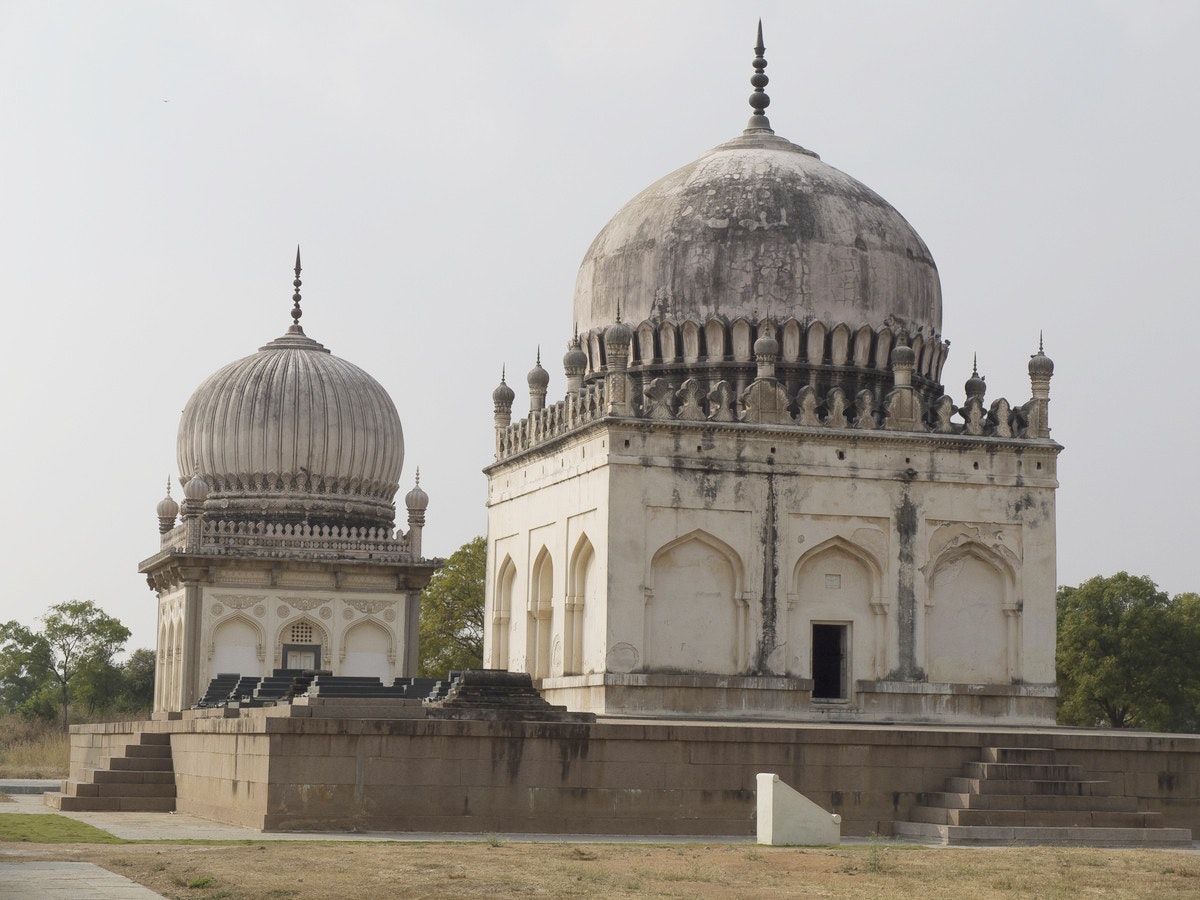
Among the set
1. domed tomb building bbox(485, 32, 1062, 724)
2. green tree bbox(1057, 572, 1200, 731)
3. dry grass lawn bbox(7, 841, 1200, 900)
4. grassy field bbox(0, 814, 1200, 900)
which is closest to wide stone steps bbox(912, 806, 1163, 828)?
grassy field bbox(0, 814, 1200, 900)

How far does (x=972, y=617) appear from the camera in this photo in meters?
27.0

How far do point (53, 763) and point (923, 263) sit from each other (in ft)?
73.4

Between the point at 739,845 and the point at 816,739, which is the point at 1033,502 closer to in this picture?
the point at 816,739

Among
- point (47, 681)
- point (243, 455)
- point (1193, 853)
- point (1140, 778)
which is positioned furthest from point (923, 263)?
point (47, 681)

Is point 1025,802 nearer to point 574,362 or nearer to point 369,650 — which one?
point 574,362

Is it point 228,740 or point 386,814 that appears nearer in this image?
point 386,814

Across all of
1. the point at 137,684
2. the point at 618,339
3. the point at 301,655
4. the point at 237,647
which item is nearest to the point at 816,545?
the point at 618,339

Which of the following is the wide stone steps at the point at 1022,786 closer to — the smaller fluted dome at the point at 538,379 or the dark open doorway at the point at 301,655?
the smaller fluted dome at the point at 538,379

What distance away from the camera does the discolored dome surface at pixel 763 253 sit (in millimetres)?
27922

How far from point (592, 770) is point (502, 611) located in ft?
30.0

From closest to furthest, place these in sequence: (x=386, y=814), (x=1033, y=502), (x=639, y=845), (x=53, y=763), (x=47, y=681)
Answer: (x=639, y=845)
(x=386, y=814)
(x=1033, y=502)
(x=53, y=763)
(x=47, y=681)

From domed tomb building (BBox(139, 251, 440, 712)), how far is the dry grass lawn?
924 inches

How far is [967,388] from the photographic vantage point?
91.7 ft

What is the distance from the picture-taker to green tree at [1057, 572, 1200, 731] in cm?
4800
